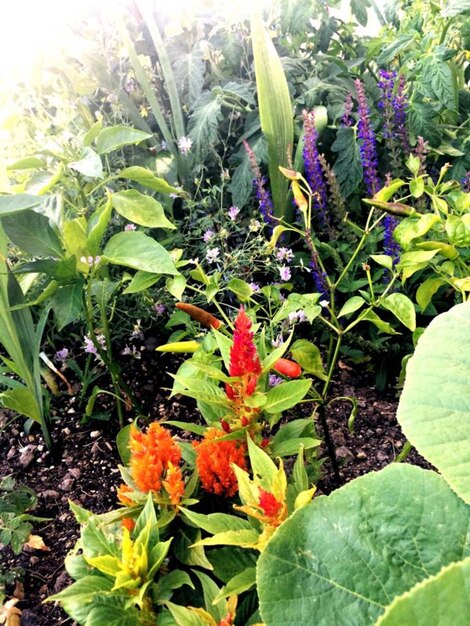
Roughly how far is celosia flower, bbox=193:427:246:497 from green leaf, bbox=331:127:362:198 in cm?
86

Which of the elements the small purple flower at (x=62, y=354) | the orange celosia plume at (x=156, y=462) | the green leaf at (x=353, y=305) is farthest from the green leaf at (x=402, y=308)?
the small purple flower at (x=62, y=354)

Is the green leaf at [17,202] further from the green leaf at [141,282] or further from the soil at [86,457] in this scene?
the soil at [86,457]

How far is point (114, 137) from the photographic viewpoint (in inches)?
47.5

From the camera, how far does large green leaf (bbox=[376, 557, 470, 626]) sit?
409 mm

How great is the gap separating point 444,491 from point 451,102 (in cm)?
108

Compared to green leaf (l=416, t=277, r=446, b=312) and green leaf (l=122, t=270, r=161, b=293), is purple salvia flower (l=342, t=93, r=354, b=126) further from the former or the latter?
green leaf (l=122, t=270, r=161, b=293)

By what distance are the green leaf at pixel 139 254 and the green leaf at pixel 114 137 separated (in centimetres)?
18

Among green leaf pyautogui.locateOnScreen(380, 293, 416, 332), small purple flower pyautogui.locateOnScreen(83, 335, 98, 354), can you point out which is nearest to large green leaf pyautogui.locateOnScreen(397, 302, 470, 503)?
green leaf pyautogui.locateOnScreen(380, 293, 416, 332)

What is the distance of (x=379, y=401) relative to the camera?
144cm

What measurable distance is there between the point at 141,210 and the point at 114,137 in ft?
0.50

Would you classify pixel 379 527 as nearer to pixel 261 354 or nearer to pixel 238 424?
pixel 238 424

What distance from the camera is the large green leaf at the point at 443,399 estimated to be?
637 mm

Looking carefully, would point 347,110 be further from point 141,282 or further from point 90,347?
point 90,347

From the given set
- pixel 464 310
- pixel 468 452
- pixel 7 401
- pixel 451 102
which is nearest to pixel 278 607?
pixel 468 452
